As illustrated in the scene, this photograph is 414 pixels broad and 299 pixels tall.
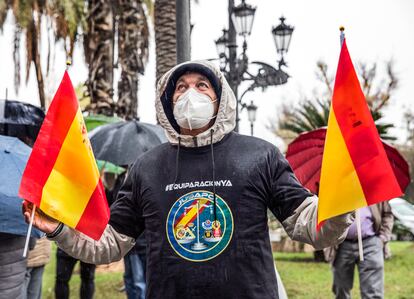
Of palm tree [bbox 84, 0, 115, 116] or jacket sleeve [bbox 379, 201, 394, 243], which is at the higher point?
palm tree [bbox 84, 0, 115, 116]

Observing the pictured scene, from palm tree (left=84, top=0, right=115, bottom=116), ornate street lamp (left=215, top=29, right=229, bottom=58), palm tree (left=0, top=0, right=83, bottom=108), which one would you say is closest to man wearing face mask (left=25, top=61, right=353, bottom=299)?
palm tree (left=84, top=0, right=115, bottom=116)

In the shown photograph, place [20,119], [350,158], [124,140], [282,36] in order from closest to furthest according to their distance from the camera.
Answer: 1. [350,158]
2. [20,119]
3. [124,140]
4. [282,36]

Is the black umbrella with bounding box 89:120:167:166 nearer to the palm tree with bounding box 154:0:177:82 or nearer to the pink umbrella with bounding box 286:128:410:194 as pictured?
the palm tree with bounding box 154:0:177:82

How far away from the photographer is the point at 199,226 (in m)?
2.65

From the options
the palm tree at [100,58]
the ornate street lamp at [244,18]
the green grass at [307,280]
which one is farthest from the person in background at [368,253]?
the palm tree at [100,58]

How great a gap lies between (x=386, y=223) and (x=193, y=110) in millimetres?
4330

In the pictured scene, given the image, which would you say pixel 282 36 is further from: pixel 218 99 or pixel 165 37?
pixel 218 99

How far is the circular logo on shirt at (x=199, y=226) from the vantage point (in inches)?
104

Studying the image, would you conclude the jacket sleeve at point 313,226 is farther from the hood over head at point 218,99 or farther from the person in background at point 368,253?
the person in background at point 368,253

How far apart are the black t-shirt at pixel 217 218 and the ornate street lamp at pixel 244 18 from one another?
7.12 metres

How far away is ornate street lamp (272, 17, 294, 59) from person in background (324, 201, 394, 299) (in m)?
4.47

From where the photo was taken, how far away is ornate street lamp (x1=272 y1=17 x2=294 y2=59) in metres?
10.4

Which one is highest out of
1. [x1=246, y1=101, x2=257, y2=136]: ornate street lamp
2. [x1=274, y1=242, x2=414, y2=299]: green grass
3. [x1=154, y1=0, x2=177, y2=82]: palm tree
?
[x1=154, y1=0, x2=177, y2=82]: palm tree

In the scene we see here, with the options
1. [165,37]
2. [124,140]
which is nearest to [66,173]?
[124,140]
